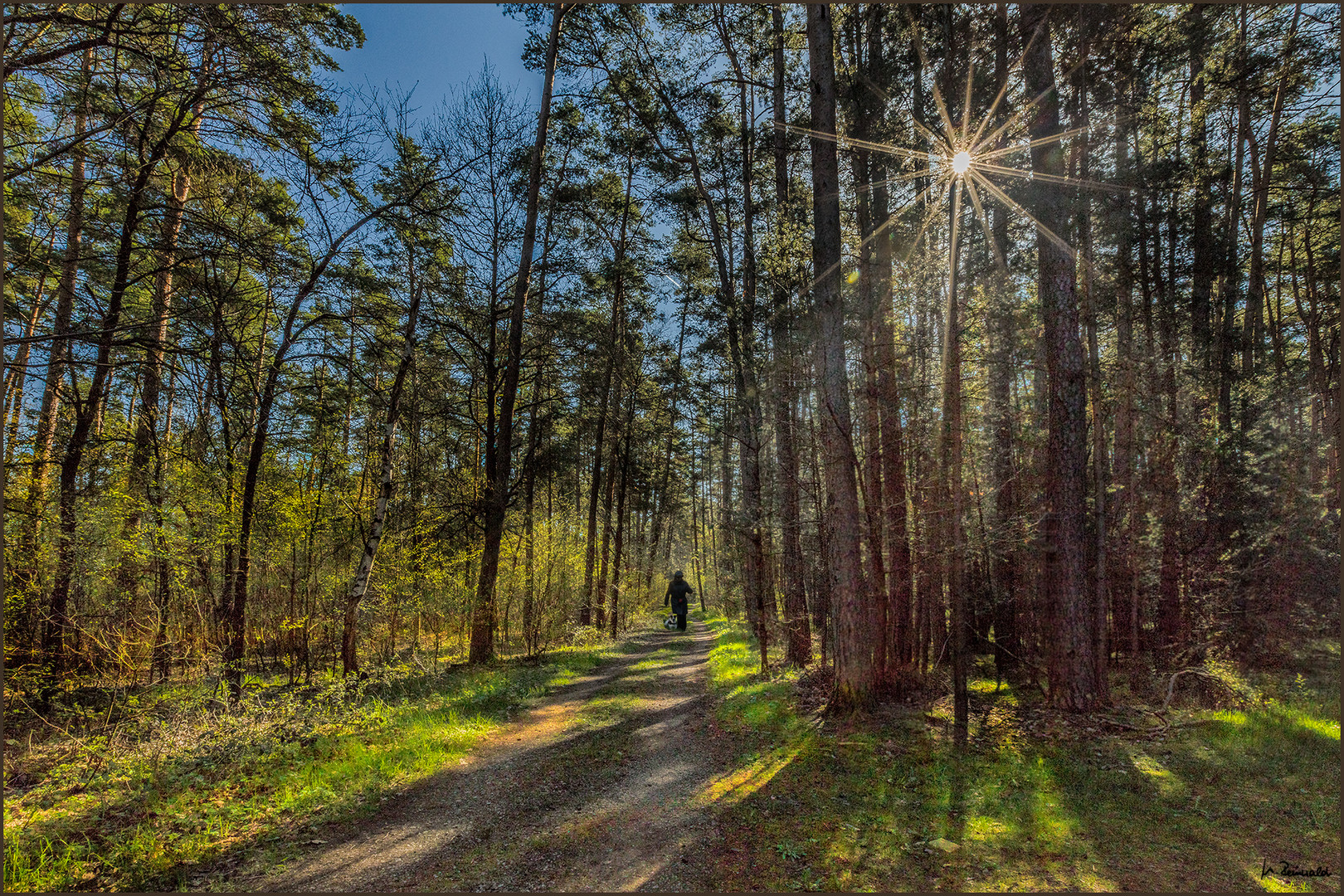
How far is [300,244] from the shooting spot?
27.5 feet

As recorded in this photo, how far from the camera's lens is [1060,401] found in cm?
735

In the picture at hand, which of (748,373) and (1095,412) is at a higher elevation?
(748,373)

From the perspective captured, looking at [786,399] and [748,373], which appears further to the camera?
[748,373]

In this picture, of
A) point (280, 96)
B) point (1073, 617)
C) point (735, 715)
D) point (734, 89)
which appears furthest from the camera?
point (734, 89)

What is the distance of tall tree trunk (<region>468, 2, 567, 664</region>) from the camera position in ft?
36.0

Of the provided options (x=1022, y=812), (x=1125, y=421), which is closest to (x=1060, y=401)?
(x=1125, y=421)

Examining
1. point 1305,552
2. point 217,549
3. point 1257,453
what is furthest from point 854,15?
point 217,549

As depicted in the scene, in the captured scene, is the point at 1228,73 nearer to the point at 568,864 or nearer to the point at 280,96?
the point at 280,96

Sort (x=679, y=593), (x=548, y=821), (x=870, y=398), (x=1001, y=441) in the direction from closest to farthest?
1. (x=548, y=821)
2. (x=870, y=398)
3. (x=1001, y=441)
4. (x=679, y=593)

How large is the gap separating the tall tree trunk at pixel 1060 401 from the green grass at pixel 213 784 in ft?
28.8

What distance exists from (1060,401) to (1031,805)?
542 cm

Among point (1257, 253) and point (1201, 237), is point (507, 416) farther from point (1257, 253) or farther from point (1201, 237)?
point (1257, 253)

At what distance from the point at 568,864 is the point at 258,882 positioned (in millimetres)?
2324

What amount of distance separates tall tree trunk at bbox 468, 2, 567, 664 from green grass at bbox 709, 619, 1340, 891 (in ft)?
21.0
